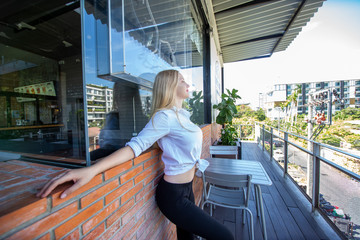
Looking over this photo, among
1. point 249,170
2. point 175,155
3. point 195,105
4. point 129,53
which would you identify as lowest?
point 249,170

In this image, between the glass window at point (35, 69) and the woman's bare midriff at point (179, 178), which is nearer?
the woman's bare midriff at point (179, 178)

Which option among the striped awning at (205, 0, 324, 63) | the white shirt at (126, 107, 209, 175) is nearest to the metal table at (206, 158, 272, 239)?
the white shirt at (126, 107, 209, 175)

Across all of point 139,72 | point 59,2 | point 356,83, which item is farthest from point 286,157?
point 356,83

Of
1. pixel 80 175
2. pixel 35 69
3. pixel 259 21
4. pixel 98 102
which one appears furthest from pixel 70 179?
pixel 259 21

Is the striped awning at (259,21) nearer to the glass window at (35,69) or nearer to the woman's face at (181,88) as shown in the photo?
the woman's face at (181,88)

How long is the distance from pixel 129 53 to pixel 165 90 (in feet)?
1.99

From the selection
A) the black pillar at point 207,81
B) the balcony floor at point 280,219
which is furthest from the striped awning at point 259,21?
the balcony floor at point 280,219

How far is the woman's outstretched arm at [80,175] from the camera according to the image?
20.4 inches

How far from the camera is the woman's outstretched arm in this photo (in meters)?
0.52

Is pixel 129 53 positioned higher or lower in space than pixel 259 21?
lower

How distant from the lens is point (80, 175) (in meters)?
0.59

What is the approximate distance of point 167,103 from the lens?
1.22 m

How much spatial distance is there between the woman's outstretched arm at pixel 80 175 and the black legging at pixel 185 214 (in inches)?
18.7

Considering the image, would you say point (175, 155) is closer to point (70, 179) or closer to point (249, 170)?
point (70, 179)
